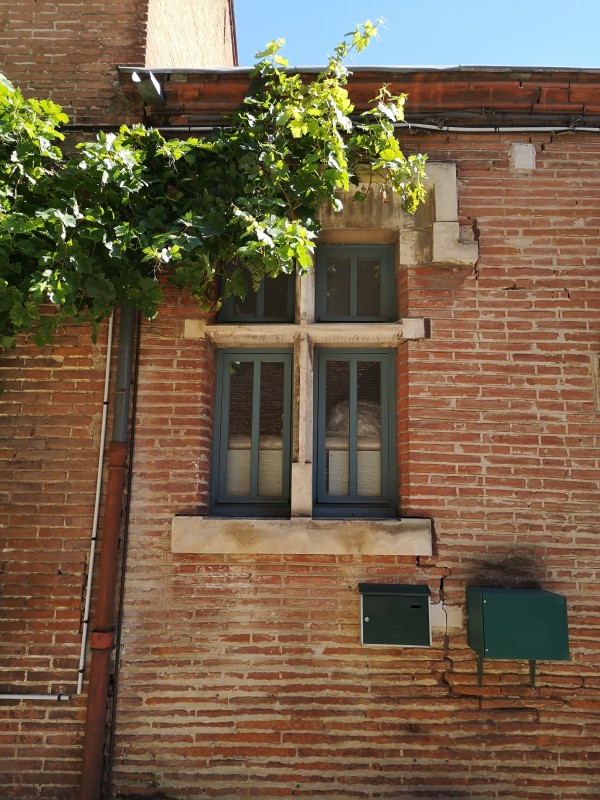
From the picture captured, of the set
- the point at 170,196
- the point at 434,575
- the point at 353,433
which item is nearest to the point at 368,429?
the point at 353,433

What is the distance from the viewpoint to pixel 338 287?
14.0 ft

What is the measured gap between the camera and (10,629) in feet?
11.9

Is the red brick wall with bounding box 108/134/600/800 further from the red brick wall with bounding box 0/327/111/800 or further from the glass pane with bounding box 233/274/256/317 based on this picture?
the glass pane with bounding box 233/274/256/317

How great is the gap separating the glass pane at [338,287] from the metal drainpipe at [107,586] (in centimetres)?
149

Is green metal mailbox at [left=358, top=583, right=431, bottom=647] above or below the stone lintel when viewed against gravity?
below

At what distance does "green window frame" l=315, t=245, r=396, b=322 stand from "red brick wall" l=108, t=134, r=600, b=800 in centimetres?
32

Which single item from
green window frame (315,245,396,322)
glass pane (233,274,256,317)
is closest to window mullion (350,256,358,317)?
green window frame (315,245,396,322)

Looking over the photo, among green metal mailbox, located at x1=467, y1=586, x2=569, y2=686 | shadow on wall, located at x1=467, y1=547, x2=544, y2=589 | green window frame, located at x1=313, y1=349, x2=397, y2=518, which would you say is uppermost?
green window frame, located at x1=313, y1=349, x2=397, y2=518

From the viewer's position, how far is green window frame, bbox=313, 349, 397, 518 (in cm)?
392

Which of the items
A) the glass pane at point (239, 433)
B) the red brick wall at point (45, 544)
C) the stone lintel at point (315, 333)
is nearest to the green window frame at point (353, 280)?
the stone lintel at point (315, 333)

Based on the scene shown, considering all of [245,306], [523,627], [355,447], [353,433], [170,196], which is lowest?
[523,627]

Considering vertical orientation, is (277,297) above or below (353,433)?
above

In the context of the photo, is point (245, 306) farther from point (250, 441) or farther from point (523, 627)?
point (523, 627)

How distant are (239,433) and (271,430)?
240mm
